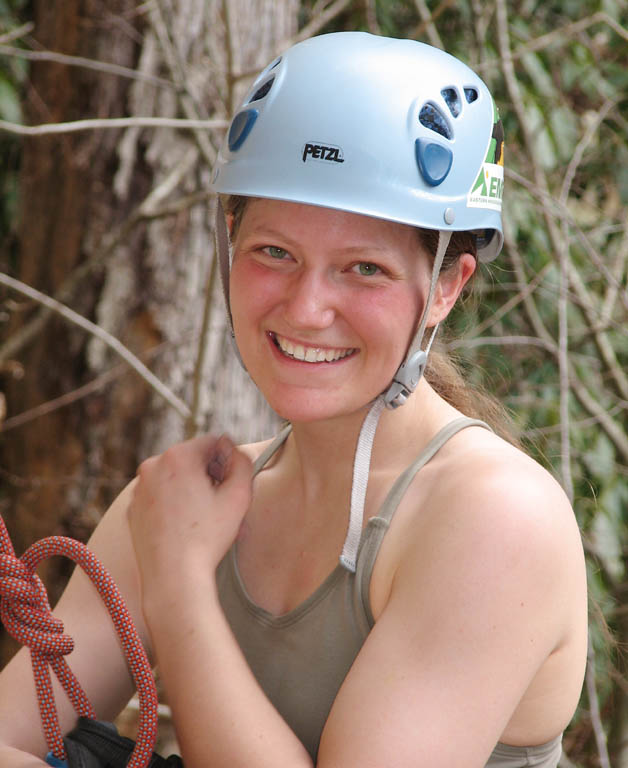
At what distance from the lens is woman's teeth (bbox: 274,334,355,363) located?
1561 mm

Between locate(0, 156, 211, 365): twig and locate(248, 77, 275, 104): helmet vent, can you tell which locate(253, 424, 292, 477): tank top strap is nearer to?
locate(248, 77, 275, 104): helmet vent

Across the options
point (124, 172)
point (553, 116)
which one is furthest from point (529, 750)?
point (553, 116)

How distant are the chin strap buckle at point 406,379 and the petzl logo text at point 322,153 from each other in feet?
1.06

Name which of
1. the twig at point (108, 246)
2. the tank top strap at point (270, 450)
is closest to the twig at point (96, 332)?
the twig at point (108, 246)

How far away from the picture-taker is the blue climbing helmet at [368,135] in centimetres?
152

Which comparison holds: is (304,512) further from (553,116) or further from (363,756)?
(553,116)

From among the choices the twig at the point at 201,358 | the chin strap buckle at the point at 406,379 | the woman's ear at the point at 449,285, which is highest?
the woman's ear at the point at 449,285

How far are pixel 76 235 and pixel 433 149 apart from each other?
1.93 meters

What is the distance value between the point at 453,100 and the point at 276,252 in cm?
38

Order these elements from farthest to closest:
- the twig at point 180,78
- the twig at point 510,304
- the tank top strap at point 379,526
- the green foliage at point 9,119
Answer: the green foliage at point 9,119, the twig at point 510,304, the twig at point 180,78, the tank top strap at point 379,526

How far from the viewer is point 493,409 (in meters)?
1.94

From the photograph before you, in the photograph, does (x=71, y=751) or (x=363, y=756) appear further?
(x=71, y=751)

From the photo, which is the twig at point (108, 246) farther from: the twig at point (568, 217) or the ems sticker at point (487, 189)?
the ems sticker at point (487, 189)

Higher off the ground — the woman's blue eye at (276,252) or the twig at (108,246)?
the woman's blue eye at (276,252)
